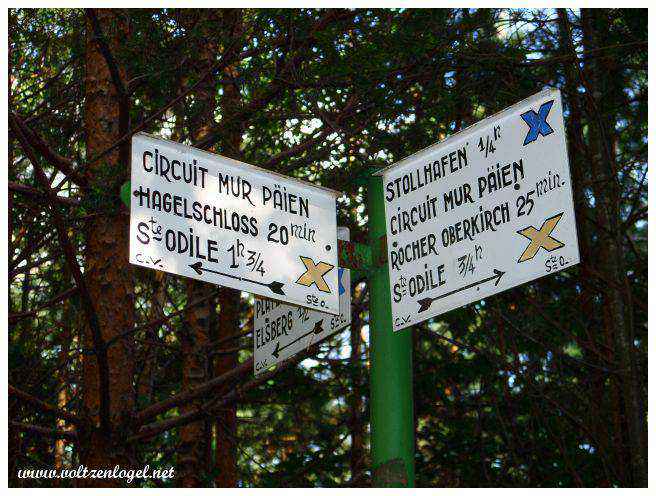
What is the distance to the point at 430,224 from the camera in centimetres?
422

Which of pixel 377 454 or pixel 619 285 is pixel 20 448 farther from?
pixel 377 454

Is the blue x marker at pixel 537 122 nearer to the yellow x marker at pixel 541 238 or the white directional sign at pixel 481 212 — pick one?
the white directional sign at pixel 481 212

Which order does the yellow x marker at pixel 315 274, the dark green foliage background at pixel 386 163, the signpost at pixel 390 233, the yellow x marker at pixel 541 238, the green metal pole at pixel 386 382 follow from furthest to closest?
the dark green foliage background at pixel 386 163, the green metal pole at pixel 386 382, the yellow x marker at pixel 315 274, the signpost at pixel 390 233, the yellow x marker at pixel 541 238

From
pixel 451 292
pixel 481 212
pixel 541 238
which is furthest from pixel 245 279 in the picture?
pixel 541 238

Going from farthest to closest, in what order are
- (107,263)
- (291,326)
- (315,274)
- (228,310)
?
(228,310)
(107,263)
(291,326)
(315,274)

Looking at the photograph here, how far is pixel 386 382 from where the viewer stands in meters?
4.47

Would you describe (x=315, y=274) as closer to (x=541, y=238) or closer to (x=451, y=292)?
(x=451, y=292)

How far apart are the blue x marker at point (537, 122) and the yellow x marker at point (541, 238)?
0.38m

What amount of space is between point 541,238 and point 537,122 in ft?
1.68

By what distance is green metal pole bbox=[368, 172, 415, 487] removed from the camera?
4.32 metres

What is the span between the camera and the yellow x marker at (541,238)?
3.68m

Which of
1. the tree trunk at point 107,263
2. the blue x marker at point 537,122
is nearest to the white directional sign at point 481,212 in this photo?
the blue x marker at point 537,122

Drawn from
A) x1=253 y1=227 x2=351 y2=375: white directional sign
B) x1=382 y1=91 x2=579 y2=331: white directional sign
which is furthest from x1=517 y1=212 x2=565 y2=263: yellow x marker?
x1=253 y1=227 x2=351 y2=375: white directional sign

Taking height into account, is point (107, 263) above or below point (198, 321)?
below
